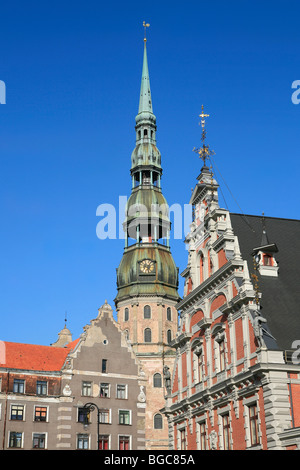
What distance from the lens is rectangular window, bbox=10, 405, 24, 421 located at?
51156mm

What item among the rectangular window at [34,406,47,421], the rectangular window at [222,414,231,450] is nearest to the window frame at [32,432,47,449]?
the rectangular window at [34,406,47,421]

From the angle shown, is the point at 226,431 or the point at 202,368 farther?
the point at 202,368

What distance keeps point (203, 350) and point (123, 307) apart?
38.9m

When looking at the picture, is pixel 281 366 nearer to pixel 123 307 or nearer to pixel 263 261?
pixel 263 261

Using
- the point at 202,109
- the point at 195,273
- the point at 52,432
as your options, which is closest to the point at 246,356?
the point at 195,273

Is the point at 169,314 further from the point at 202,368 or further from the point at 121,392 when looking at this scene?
the point at 202,368

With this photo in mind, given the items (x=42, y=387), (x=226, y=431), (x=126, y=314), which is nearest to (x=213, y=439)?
(x=226, y=431)

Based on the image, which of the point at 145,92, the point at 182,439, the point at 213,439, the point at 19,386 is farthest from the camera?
the point at 145,92

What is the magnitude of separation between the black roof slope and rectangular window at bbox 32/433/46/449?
936 inches

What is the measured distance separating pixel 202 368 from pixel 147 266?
39.4 m

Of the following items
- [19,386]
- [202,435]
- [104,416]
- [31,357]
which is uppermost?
[31,357]

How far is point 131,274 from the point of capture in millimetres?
79000

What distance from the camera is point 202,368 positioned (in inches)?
1566
